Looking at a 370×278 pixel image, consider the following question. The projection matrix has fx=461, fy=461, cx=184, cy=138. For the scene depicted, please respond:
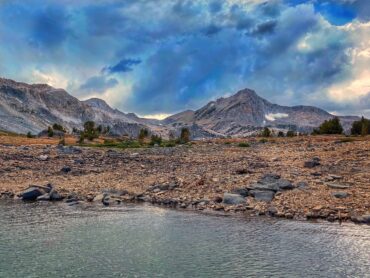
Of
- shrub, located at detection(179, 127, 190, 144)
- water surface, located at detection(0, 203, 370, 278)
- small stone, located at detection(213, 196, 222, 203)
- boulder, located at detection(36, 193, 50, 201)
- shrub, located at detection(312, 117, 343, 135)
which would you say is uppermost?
shrub, located at detection(312, 117, 343, 135)

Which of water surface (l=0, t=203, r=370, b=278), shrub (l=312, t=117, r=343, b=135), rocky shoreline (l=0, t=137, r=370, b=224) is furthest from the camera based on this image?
shrub (l=312, t=117, r=343, b=135)

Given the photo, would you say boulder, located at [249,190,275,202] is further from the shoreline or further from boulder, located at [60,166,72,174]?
boulder, located at [60,166,72,174]

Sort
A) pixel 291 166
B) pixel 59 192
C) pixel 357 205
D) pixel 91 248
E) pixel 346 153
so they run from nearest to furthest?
pixel 91 248
pixel 357 205
pixel 59 192
pixel 291 166
pixel 346 153

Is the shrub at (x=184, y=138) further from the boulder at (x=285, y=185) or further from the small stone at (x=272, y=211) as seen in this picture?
the small stone at (x=272, y=211)

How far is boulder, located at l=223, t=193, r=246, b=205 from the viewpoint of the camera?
45.8 metres

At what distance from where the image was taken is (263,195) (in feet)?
153

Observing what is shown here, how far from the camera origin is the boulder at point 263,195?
4595 cm

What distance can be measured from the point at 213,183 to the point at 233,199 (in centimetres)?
777

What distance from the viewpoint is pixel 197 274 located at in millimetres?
26000

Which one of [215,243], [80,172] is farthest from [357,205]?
[80,172]

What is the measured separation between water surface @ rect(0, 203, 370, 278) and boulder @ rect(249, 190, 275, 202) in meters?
5.76

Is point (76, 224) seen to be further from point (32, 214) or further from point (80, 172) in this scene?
point (80, 172)

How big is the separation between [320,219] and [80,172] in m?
36.8

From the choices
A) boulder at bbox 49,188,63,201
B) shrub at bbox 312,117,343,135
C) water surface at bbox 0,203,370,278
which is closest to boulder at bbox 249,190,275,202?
water surface at bbox 0,203,370,278
